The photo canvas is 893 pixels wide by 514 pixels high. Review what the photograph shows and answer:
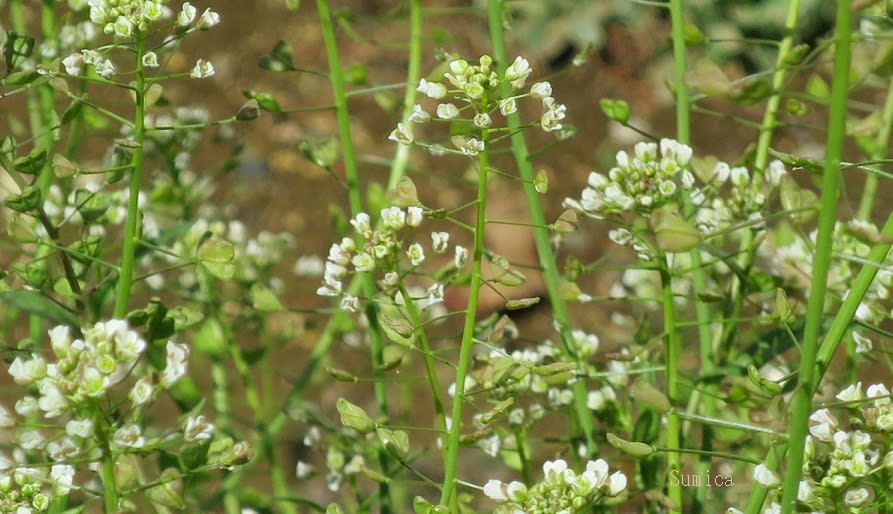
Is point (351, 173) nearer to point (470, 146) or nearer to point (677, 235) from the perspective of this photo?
point (470, 146)

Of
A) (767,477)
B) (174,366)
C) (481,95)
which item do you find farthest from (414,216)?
(767,477)

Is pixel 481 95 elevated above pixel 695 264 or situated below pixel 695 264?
above

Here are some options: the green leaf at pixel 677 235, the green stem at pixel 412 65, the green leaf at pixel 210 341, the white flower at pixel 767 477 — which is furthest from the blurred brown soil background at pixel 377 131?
the green leaf at pixel 677 235

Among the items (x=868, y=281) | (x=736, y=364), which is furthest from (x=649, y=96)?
(x=868, y=281)

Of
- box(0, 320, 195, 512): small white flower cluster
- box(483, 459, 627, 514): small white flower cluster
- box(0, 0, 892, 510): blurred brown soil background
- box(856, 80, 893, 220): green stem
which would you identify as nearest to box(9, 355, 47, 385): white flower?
box(0, 320, 195, 512): small white flower cluster

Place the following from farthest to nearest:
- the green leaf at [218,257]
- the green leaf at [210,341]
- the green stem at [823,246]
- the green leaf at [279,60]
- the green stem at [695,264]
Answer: the green leaf at [210,341] < the green leaf at [279,60] < the green stem at [695,264] < the green leaf at [218,257] < the green stem at [823,246]

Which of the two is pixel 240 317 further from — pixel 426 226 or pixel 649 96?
pixel 649 96

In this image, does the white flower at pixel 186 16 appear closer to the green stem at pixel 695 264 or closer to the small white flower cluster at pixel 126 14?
the small white flower cluster at pixel 126 14
